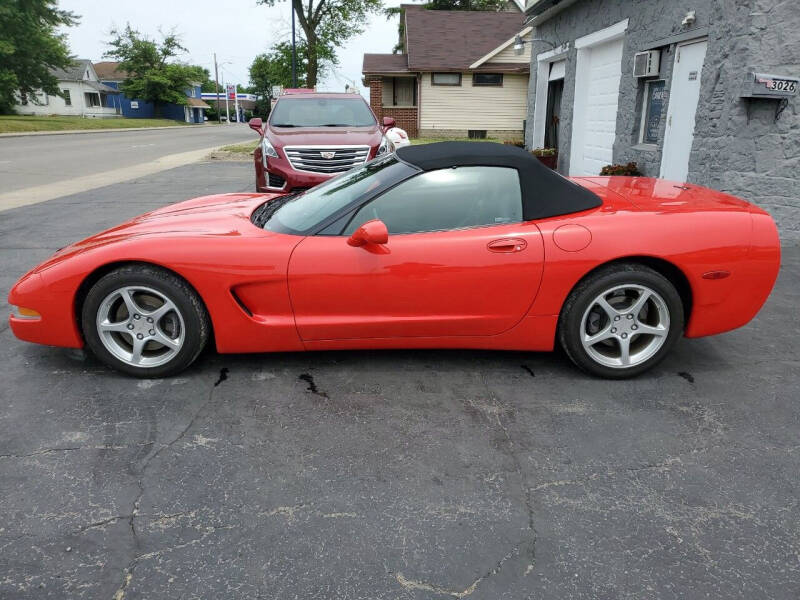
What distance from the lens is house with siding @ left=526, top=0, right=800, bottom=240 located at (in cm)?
675

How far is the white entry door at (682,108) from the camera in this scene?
7805mm

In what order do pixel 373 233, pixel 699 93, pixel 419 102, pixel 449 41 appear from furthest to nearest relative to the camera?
1. pixel 449 41
2. pixel 419 102
3. pixel 699 93
4. pixel 373 233

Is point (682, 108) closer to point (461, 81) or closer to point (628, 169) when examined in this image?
point (628, 169)

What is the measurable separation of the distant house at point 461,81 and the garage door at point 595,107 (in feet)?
60.1

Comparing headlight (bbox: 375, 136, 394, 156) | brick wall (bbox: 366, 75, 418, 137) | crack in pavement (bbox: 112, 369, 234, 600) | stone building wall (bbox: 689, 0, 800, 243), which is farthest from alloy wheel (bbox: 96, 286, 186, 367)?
brick wall (bbox: 366, 75, 418, 137)

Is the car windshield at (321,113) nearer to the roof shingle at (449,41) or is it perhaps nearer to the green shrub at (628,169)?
the green shrub at (628,169)

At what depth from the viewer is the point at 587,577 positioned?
6.73ft

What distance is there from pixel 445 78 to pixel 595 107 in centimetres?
1986

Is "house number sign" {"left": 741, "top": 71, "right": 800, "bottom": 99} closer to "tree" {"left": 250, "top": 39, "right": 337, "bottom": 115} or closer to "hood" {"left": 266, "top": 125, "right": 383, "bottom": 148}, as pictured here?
"hood" {"left": 266, "top": 125, "right": 383, "bottom": 148}

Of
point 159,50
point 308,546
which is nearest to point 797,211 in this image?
point 308,546

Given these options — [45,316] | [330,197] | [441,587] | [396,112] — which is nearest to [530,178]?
[330,197]

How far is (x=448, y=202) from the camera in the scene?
3496 millimetres

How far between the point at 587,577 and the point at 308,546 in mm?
969

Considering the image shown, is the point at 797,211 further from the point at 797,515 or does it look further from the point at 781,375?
the point at 797,515
